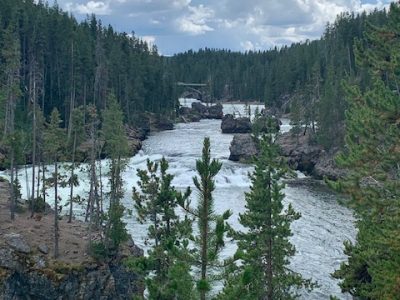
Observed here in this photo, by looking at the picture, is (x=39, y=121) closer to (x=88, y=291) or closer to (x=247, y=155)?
(x=88, y=291)

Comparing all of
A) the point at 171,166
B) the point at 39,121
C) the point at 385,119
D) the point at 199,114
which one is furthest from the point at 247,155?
the point at 199,114

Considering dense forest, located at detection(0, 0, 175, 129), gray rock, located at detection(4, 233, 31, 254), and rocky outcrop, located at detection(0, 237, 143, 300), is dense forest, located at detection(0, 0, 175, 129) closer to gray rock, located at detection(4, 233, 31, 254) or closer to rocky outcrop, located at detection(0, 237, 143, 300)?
gray rock, located at detection(4, 233, 31, 254)

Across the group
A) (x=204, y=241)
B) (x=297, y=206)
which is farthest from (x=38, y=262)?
(x=297, y=206)

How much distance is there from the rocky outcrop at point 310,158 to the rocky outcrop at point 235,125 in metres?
21.6

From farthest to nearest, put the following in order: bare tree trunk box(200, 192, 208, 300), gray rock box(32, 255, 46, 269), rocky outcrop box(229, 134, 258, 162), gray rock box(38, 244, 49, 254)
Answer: rocky outcrop box(229, 134, 258, 162), gray rock box(38, 244, 49, 254), gray rock box(32, 255, 46, 269), bare tree trunk box(200, 192, 208, 300)

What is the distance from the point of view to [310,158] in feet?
233

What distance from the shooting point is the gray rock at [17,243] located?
28156 millimetres

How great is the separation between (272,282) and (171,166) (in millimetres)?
41716

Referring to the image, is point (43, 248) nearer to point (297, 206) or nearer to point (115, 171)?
point (115, 171)

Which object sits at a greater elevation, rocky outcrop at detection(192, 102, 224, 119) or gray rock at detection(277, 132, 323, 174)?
rocky outcrop at detection(192, 102, 224, 119)

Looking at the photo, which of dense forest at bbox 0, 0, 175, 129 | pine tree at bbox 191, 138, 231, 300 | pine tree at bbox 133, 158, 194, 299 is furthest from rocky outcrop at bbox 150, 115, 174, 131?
pine tree at bbox 191, 138, 231, 300

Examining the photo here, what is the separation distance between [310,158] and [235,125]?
101 ft

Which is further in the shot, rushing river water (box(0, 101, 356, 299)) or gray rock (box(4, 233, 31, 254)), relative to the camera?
rushing river water (box(0, 101, 356, 299))

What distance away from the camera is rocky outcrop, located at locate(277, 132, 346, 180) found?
6550 centimetres
